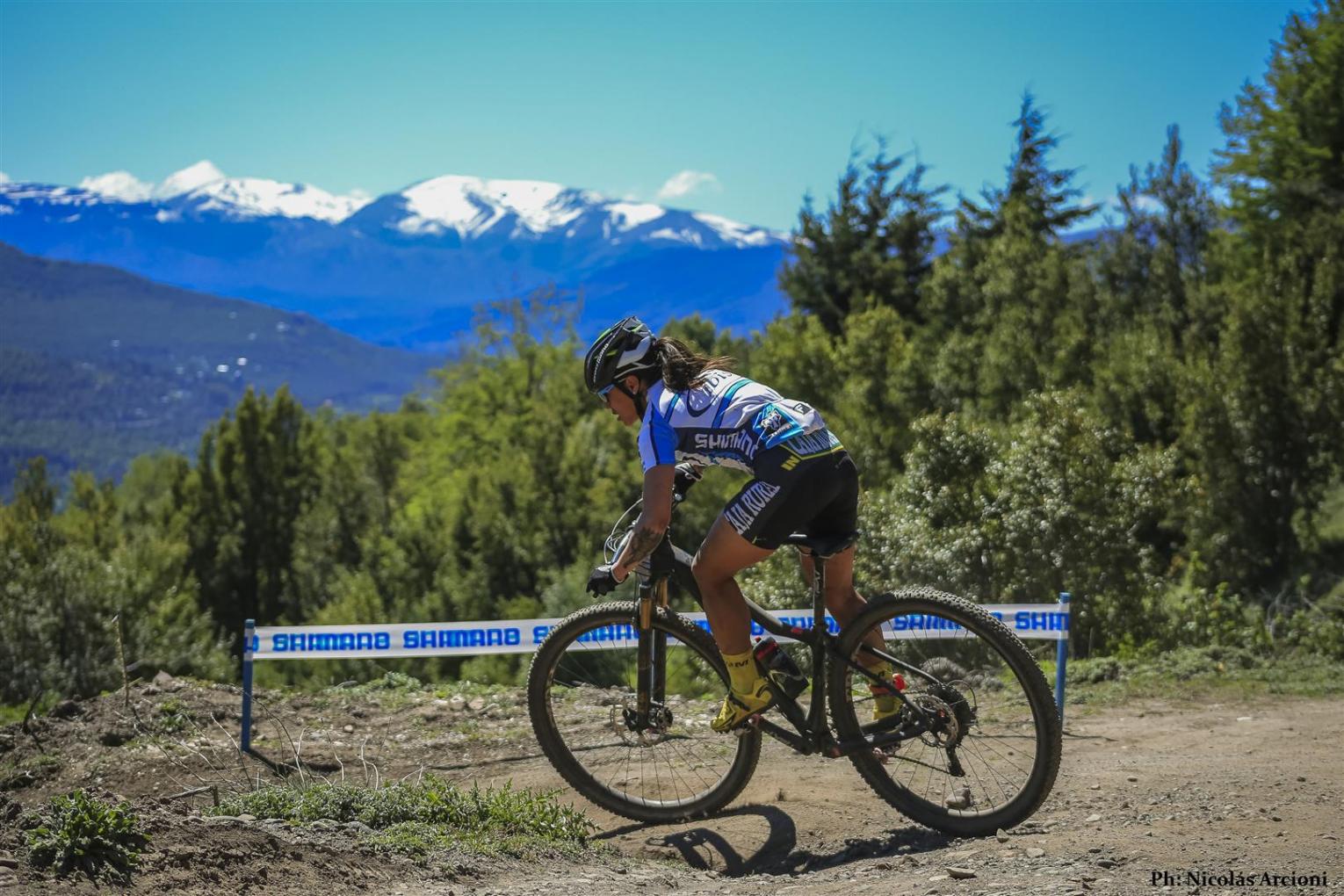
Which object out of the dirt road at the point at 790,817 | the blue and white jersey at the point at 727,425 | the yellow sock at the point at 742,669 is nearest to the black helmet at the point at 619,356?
the blue and white jersey at the point at 727,425

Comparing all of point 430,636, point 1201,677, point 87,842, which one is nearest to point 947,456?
point 1201,677

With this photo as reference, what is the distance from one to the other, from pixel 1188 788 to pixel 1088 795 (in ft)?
1.62

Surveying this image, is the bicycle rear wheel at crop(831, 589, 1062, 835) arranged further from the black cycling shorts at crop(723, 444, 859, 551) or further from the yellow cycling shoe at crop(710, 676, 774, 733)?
the black cycling shorts at crop(723, 444, 859, 551)

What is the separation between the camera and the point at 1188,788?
5914 millimetres

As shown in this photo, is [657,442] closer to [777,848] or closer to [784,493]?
[784,493]

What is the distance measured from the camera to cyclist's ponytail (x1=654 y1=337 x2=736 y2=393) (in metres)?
5.54

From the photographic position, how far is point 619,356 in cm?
561

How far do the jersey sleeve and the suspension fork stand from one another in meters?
0.90

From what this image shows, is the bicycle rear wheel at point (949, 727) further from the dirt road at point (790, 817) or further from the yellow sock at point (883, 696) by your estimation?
the dirt road at point (790, 817)

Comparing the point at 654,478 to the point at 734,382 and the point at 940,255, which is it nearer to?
the point at 734,382

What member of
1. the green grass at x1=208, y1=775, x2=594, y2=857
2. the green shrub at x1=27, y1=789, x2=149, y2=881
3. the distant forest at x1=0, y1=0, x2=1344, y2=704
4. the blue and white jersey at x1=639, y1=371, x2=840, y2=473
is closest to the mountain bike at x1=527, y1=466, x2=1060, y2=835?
the blue and white jersey at x1=639, y1=371, x2=840, y2=473

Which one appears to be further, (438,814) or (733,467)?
(438,814)

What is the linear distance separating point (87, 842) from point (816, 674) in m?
3.22

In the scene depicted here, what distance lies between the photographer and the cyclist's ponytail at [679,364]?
18.2ft
